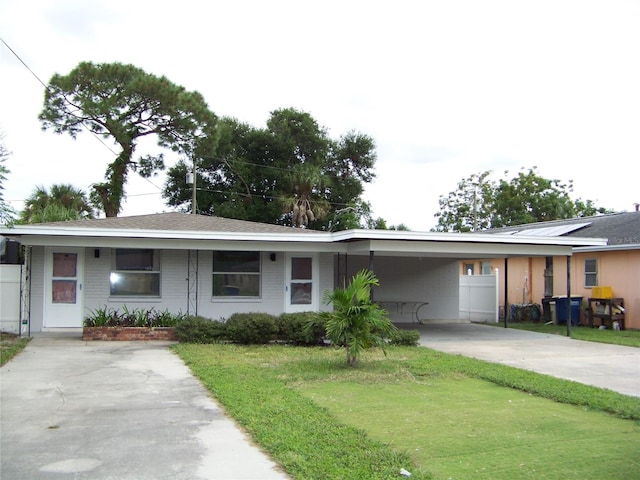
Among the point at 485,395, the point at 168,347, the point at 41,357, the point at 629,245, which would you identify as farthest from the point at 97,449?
the point at 629,245

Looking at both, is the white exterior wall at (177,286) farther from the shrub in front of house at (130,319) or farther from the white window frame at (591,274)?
the white window frame at (591,274)

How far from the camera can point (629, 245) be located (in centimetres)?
1875

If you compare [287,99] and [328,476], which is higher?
[287,99]

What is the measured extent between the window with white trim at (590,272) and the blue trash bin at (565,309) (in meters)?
0.92

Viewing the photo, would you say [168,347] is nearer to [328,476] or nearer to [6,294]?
[6,294]

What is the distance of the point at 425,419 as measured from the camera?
683cm

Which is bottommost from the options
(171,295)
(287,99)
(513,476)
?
(513,476)

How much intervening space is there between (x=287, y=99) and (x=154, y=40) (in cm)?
2240

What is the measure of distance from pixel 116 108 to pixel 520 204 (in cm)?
2702

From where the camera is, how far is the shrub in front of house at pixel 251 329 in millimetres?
13242

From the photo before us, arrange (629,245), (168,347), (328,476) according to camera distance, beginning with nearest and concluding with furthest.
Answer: (328,476)
(168,347)
(629,245)

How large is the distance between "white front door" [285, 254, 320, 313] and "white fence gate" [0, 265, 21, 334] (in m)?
6.86

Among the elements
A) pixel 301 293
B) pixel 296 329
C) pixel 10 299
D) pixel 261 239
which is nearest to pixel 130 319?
pixel 10 299

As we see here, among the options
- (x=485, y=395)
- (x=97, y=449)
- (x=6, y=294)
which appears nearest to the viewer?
(x=97, y=449)
